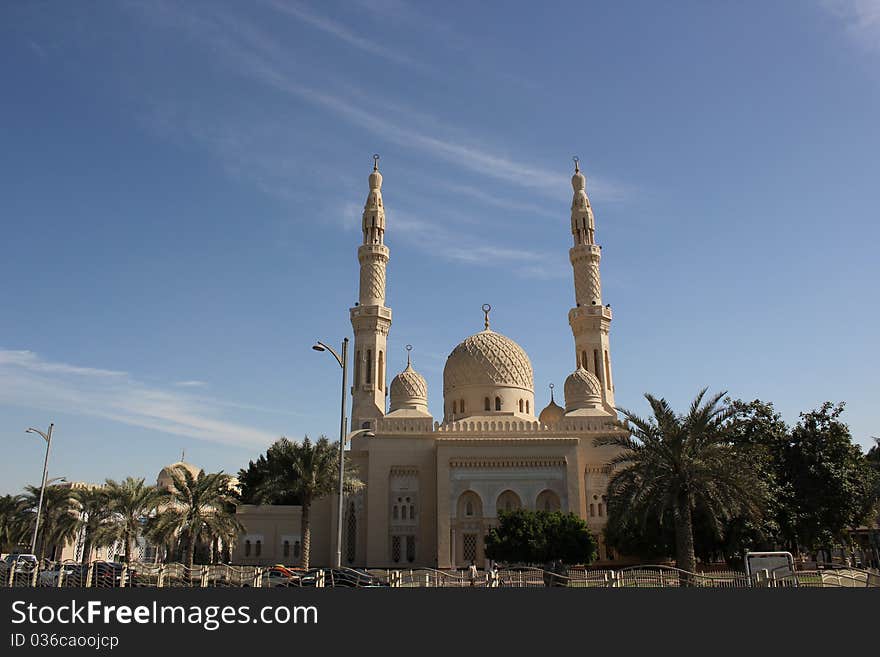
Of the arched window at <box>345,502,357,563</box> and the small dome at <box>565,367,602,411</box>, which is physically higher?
the small dome at <box>565,367,602,411</box>

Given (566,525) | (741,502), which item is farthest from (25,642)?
(566,525)

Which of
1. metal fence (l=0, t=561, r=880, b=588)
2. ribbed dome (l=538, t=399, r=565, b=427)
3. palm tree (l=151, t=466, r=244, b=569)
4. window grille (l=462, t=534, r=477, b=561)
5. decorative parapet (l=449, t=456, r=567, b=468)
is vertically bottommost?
metal fence (l=0, t=561, r=880, b=588)

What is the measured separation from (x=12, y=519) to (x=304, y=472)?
20.5 metres

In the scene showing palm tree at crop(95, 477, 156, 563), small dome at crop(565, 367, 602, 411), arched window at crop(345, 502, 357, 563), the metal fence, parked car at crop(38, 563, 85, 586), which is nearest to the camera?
the metal fence

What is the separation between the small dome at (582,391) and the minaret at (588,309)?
53.0 inches

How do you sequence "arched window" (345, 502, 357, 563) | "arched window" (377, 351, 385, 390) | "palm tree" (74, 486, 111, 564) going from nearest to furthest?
"palm tree" (74, 486, 111, 564) < "arched window" (345, 502, 357, 563) < "arched window" (377, 351, 385, 390)

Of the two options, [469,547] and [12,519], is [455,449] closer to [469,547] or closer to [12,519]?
[469,547]

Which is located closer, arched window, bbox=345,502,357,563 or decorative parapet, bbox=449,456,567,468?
decorative parapet, bbox=449,456,567,468

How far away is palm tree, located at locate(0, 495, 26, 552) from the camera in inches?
1540

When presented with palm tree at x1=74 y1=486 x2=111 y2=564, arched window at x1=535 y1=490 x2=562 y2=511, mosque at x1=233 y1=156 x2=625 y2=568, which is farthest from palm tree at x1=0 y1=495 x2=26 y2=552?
arched window at x1=535 y1=490 x2=562 y2=511

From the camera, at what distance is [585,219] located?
1858 inches

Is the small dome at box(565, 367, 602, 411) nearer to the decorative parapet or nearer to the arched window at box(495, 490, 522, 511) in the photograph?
the decorative parapet

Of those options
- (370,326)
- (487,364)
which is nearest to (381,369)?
(370,326)

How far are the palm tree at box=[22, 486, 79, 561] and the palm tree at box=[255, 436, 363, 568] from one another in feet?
50.6
